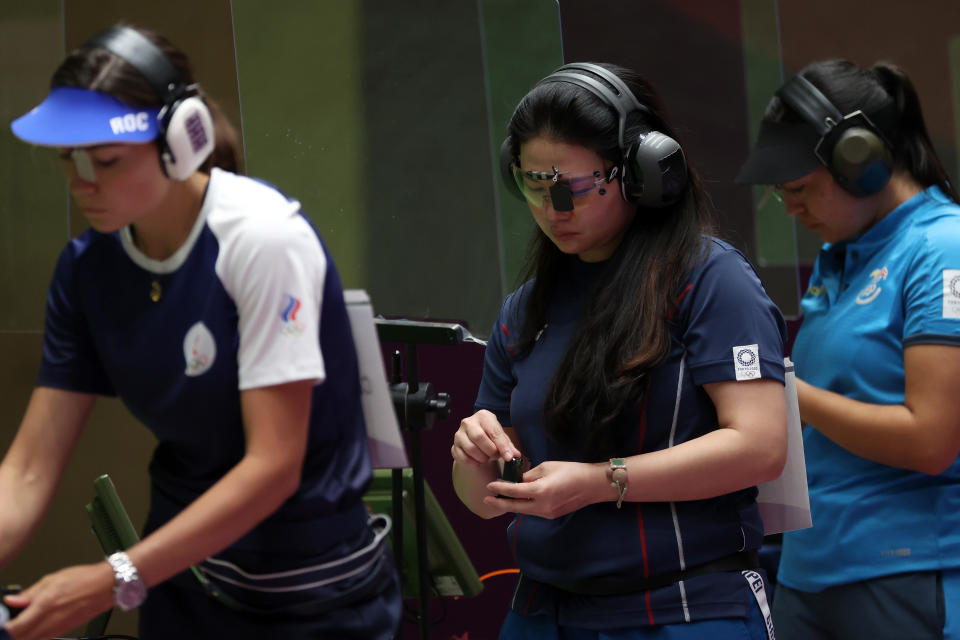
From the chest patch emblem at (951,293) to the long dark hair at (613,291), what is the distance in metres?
0.54

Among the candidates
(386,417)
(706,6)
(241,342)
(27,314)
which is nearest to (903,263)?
(386,417)

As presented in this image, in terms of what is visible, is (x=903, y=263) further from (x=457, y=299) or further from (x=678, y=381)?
(x=457, y=299)

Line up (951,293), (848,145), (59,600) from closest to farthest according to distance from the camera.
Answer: (59,600) → (951,293) → (848,145)

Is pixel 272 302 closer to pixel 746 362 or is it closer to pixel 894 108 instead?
pixel 746 362

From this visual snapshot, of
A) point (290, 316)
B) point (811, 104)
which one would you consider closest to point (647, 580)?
point (290, 316)

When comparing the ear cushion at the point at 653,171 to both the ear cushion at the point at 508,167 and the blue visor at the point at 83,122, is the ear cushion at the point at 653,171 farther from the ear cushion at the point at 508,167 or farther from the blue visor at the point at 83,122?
the blue visor at the point at 83,122

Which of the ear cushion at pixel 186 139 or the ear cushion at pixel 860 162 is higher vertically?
the ear cushion at pixel 186 139

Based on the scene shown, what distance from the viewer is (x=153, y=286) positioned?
1.23 m

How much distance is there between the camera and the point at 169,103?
46.6 inches

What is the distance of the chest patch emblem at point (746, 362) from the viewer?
1501mm

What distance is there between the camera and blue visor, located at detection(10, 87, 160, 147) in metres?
1.11

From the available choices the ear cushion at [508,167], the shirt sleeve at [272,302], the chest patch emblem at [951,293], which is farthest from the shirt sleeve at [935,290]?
the shirt sleeve at [272,302]

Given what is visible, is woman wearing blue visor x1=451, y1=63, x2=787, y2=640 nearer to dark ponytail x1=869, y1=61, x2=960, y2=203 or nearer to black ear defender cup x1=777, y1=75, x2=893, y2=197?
black ear defender cup x1=777, y1=75, x2=893, y2=197

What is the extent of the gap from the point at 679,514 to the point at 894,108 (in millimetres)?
1097
